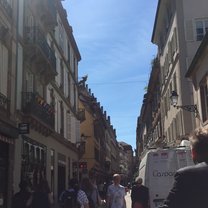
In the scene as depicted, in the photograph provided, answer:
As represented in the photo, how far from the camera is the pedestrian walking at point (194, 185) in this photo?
354cm

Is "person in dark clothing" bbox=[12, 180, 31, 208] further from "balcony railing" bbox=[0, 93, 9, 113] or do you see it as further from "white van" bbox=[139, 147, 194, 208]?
"balcony railing" bbox=[0, 93, 9, 113]

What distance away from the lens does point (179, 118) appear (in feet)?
102

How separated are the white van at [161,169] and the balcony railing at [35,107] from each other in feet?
30.7

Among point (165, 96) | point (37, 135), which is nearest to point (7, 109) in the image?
point (37, 135)

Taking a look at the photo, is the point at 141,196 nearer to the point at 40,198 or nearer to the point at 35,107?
the point at 40,198

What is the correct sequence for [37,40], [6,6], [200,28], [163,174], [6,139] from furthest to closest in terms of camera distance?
[200,28]
[37,40]
[6,6]
[6,139]
[163,174]

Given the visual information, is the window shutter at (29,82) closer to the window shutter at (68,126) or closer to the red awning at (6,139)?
the red awning at (6,139)

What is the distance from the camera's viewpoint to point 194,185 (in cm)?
355

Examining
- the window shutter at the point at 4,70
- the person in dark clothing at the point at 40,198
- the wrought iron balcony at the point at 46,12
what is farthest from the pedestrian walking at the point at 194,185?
the wrought iron balcony at the point at 46,12

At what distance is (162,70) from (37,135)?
19123 millimetres

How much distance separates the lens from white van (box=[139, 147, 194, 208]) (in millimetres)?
14156

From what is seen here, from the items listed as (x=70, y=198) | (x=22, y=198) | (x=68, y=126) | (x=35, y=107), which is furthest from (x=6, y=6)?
(x=68, y=126)

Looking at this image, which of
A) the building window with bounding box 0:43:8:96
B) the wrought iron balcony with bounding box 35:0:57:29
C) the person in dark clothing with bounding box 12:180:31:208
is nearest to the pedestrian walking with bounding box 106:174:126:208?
the person in dark clothing with bounding box 12:180:31:208

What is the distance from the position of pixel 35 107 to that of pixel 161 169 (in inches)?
414
